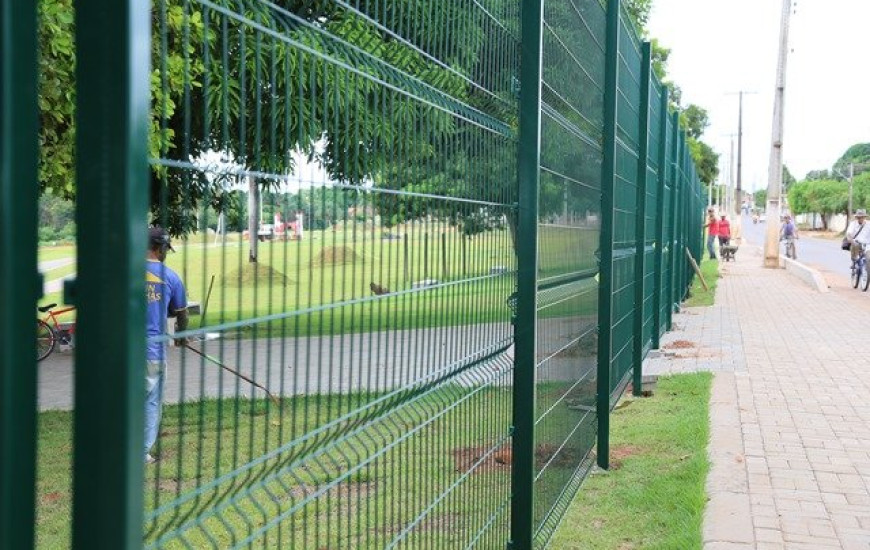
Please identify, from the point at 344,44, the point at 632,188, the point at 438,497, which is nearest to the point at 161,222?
the point at 344,44

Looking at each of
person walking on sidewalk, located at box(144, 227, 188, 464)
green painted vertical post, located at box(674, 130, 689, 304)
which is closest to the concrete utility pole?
green painted vertical post, located at box(674, 130, 689, 304)

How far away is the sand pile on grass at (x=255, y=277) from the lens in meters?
1.58

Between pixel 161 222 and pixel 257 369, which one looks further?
pixel 257 369

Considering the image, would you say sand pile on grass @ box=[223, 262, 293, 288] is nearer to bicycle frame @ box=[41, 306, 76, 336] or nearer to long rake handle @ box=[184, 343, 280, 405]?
long rake handle @ box=[184, 343, 280, 405]

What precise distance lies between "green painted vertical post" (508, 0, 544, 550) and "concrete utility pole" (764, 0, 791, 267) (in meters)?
27.7

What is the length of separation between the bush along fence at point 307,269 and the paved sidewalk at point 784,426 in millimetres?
1241

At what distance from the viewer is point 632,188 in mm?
8414

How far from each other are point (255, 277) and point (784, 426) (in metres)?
6.42

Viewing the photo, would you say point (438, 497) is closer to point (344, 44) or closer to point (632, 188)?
point (344, 44)

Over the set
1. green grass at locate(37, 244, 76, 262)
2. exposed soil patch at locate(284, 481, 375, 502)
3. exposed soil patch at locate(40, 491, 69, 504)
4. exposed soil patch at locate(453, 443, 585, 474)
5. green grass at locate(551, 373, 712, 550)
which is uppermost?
green grass at locate(37, 244, 76, 262)

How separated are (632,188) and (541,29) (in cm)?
478

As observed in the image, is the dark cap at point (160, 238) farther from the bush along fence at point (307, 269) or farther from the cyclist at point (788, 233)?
the cyclist at point (788, 233)

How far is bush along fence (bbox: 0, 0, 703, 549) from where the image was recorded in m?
1.23

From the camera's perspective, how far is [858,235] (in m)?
22.3
